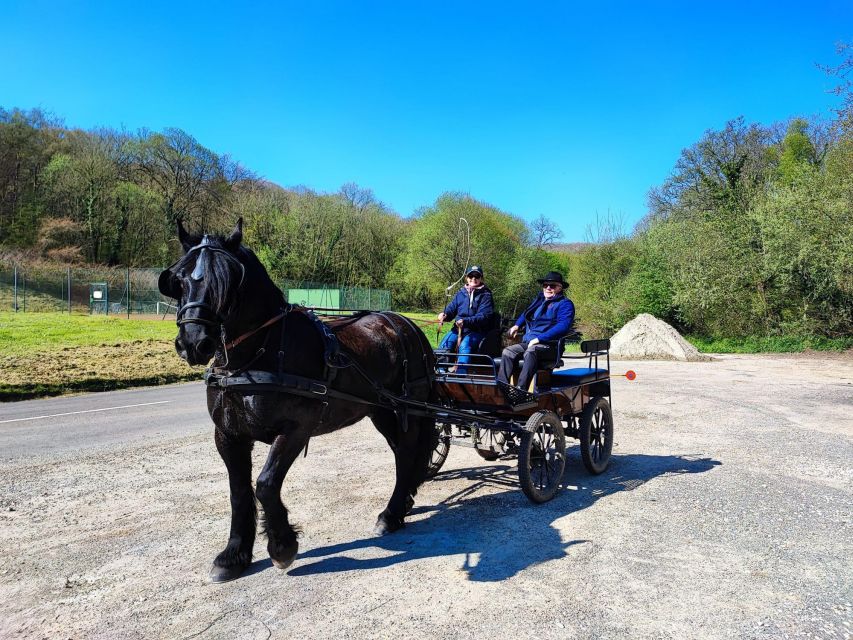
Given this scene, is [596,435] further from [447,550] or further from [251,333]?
[251,333]

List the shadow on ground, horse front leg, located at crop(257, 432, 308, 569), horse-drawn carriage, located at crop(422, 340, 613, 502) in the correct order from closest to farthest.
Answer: horse front leg, located at crop(257, 432, 308, 569) → the shadow on ground → horse-drawn carriage, located at crop(422, 340, 613, 502)

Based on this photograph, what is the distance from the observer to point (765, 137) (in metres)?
41.8

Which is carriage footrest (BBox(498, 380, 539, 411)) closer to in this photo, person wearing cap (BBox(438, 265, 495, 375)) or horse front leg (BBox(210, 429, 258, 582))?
person wearing cap (BBox(438, 265, 495, 375))

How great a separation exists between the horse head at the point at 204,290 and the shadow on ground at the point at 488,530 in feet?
5.77

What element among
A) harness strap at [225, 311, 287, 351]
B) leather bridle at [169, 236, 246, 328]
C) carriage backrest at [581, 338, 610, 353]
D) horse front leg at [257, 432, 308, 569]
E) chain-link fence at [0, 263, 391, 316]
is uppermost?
chain-link fence at [0, 263, 391, 316]

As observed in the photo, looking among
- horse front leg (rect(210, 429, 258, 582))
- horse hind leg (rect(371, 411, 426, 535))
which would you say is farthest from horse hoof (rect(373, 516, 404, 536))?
horse front leg (rect(210, 429, 258, 582))

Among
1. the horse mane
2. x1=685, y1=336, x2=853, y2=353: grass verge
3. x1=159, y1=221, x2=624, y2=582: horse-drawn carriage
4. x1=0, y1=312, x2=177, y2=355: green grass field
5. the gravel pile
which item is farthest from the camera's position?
x1=685, y1=336, x2=853, y2=353: grass verge

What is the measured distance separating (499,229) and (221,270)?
163 feet

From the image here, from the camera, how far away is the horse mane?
348 centimetres

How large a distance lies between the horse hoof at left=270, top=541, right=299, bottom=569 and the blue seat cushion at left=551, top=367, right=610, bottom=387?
11.9ft

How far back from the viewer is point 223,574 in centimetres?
385

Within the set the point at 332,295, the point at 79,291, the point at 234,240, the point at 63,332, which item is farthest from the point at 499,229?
the point at 234,240

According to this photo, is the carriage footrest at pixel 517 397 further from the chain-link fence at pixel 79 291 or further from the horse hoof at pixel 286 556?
the chain-link fence at pixel 79 291

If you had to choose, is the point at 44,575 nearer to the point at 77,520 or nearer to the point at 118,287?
the point at 77,520
